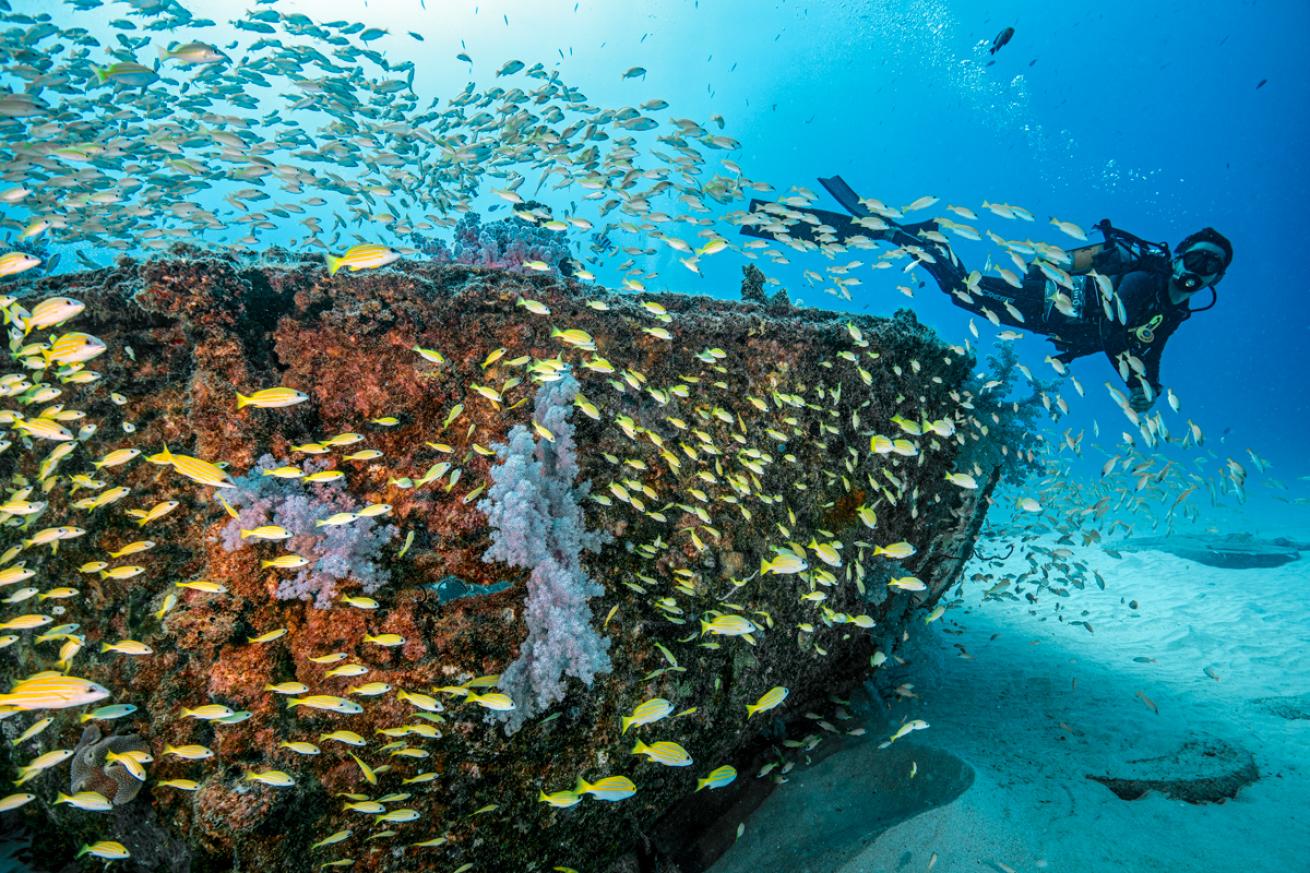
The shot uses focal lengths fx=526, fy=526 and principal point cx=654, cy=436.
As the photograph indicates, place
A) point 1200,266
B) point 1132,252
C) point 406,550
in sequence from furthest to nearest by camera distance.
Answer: point 1132,252 → point 1200,266 → point 406,550

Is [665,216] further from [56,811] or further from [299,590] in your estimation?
[56,811]

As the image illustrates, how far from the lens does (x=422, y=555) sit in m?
3.42

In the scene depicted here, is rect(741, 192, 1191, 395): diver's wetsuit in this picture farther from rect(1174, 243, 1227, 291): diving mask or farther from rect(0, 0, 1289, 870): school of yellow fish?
rect(0, 0, 1289, 870): school of yellow fish

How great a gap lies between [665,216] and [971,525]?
6033 millimetres

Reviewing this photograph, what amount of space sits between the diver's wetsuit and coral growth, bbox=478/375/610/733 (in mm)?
5795

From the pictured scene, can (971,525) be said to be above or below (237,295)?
below

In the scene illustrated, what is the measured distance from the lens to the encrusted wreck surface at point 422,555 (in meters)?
3.03

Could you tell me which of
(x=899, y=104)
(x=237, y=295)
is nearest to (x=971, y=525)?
(x=237, y=295)

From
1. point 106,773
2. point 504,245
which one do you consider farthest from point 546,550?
point 504,245

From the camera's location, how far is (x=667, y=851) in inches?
173

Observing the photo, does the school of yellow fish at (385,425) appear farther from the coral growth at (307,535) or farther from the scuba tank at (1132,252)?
the scuba tank at (1132,252)

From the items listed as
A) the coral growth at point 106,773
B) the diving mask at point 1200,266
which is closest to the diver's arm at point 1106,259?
the diving mask at point 1200,266

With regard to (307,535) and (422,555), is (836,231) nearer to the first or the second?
(422,555)

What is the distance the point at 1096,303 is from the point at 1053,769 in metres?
7.74
